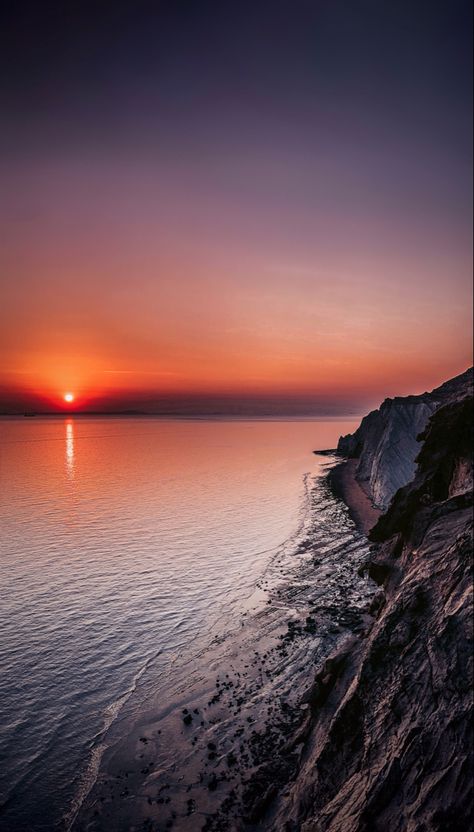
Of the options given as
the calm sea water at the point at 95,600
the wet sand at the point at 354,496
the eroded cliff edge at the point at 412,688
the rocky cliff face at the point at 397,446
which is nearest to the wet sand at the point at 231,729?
the calm sea water at the point at 95,600

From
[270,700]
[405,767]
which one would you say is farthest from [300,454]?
[405,767]

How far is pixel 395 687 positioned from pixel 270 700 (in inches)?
348

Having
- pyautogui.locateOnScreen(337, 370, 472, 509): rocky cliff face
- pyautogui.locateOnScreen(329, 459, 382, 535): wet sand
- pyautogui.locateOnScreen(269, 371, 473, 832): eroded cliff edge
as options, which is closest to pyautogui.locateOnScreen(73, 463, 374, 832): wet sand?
pyautogui.locateOnScreen(269, 371, 473, 832): eroded cliff edge

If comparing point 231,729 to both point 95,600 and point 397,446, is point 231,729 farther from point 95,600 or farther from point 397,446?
point 397,446

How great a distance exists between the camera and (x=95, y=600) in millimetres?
24469

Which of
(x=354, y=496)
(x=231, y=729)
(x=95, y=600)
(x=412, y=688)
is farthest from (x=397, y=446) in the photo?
(x=412, y=688)

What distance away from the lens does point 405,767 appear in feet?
23.7

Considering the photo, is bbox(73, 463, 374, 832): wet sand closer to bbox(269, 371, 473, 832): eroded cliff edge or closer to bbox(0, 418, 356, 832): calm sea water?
bbox(0, 418, 356, 832): calm sea water

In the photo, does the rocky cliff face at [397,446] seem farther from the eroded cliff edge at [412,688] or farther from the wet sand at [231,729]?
the eroded cliff edge at [412,688]

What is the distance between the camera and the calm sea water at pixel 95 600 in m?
13.6

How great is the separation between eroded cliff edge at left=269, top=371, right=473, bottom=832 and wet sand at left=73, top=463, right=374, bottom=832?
1.61 meters

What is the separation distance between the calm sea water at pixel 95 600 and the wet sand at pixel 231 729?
1218 millimetres

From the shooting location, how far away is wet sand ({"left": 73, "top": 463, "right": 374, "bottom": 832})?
1128 centimetres

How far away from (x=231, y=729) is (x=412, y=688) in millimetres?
8982
